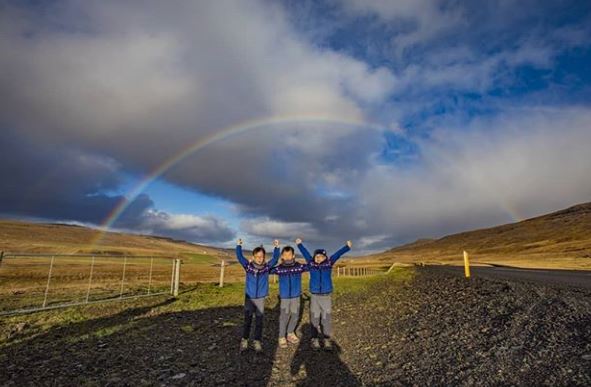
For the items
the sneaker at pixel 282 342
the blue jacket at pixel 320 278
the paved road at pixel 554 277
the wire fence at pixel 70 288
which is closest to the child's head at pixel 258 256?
the blue jacket at pixel 320 278

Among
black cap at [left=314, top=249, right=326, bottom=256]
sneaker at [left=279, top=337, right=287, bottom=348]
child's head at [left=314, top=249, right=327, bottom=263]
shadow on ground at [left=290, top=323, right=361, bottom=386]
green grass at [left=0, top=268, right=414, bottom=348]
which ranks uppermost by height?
black cap at [left=314, top=249, right=326, bottom=256]

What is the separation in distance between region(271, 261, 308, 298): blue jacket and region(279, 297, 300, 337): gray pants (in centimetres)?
15

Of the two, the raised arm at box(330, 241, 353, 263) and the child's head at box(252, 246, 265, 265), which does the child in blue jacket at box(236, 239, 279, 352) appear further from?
the raised arm at box(330, 241, 353, 263)

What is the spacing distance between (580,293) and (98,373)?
48.3 feet

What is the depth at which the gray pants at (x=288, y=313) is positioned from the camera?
10180mm

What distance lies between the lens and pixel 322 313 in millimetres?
10242

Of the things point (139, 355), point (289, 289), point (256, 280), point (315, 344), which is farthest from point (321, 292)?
point (139, 355)

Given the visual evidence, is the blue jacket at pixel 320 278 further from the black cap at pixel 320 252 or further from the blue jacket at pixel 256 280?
the blue jacket at pixel 256 280

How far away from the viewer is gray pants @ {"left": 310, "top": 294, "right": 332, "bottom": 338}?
32.7 ft

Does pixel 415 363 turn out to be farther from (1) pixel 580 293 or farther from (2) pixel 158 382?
(1) pixel 580 293

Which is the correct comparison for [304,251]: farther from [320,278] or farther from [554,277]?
[554,277]

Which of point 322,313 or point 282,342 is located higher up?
point 322,313

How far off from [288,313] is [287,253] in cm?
158

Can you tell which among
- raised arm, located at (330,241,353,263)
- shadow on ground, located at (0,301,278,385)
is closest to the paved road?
raised arm, located at (330,241,353,263)
